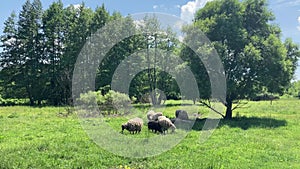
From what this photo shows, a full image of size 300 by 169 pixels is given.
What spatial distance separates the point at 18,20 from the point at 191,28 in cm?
3578

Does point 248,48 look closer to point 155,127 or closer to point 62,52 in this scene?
point 155,127

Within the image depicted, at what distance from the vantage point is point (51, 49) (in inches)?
1935

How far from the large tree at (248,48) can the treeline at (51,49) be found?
69.3 feet

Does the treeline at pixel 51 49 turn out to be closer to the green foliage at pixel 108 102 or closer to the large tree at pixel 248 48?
the green foliage at pixel 108 102

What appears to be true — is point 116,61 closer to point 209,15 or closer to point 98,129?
point 209,15

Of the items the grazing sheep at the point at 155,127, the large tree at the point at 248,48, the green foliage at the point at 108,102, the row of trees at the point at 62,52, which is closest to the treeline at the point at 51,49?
the row of trees at the point at 62,52

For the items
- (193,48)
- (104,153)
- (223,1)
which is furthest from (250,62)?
(104,153)

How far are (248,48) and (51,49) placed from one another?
122ft

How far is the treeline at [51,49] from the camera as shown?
45.3 m

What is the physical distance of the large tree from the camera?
21812mm

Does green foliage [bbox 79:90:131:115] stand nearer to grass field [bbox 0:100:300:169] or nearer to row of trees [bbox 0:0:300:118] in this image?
row of trees [bbox 0:0:300:118]

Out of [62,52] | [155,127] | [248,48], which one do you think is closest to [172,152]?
[155,127]

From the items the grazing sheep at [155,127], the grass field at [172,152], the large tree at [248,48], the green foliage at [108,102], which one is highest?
the large tree at [248,48]

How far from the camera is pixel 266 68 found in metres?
22.1
